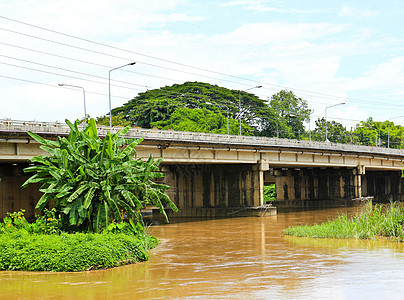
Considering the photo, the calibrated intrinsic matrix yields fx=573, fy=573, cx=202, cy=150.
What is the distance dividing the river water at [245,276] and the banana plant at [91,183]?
9.42ft

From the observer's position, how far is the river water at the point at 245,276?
1666 cm

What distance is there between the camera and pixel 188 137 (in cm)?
4981

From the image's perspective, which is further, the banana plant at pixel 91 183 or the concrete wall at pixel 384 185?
the concrete wall at pixel 384 185

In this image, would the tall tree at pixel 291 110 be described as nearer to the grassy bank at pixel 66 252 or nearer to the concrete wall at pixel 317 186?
the concrete wall at pixel 317 186

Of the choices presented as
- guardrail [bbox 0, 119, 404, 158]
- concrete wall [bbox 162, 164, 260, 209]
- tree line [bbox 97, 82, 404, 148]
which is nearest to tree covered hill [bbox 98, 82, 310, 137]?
tree line [bbox 97, 82, 404, 148]

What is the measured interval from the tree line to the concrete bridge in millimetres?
13376

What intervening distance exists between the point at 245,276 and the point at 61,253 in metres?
6.86

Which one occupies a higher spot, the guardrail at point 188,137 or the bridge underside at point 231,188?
the guardrail at point 188,137

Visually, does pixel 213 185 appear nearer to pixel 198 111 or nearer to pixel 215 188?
pixel 215 188

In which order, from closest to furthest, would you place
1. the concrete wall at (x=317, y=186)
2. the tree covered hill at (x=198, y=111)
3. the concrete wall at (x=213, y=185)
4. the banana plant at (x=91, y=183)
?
1. the banana plant at (x=91, y=183)
2. the concrete wall at (x=213, y=185)
3. the concrete wall at (x=317, y=186)
4. the tree covered hill at (x=198, y=111)

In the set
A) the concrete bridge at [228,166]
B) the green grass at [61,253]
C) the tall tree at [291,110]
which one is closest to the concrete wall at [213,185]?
the concrete bridge at [228,166]

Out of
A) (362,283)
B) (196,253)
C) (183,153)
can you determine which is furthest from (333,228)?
(183,153)

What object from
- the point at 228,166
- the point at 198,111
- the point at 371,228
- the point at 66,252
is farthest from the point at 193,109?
the point at 66,252

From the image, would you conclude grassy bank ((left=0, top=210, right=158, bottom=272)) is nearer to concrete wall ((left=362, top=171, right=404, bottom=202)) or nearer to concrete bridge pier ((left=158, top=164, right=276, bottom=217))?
concrete bridge pier ((left=158, top=164, right=276, bottom=217))
